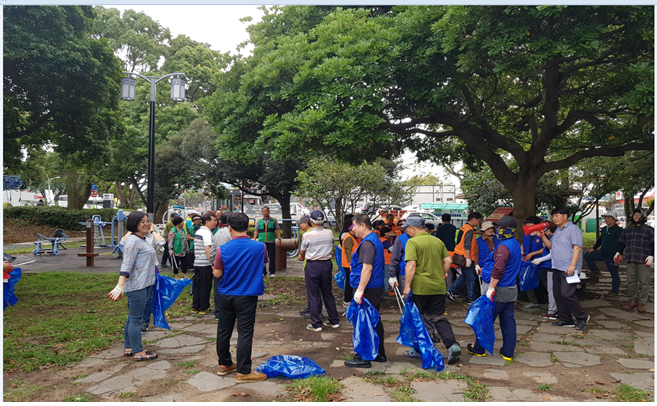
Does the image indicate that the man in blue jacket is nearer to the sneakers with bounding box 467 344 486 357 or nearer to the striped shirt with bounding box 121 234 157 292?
the striped shirt with bounding box 121 234 157 292

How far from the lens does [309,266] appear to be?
6629 millimetres

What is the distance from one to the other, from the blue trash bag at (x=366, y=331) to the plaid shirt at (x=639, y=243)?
5358 millimetres

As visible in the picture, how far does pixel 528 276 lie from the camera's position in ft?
25.0

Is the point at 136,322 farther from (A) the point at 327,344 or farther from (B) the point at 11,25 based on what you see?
(B) the point at 11,25

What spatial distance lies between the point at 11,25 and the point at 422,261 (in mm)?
9241

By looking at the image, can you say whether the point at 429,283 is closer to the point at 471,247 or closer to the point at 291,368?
the point at 291,368

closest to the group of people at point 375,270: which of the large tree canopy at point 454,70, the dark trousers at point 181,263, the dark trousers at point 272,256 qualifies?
the large tree canopy at point 454,70

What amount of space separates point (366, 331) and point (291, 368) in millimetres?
878

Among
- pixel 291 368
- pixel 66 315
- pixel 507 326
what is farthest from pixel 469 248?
pixel 66 315

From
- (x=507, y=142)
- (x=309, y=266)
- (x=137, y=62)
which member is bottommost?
(x=309, y=266)

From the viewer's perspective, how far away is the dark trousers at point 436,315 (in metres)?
5.04

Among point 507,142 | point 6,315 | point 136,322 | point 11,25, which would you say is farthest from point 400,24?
point 6,315

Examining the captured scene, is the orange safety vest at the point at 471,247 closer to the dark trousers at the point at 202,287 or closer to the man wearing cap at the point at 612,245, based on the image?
the man wearing cap at the point at 612,245

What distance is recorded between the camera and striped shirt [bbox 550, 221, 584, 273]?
6262mm
